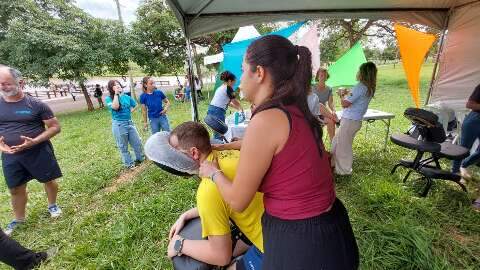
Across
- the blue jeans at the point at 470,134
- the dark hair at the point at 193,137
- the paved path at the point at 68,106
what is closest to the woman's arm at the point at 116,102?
the dark hair at the point at 193,137

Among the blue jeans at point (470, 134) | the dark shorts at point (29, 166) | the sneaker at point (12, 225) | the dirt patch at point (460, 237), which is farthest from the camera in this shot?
the blue jeans at point (470, 134)

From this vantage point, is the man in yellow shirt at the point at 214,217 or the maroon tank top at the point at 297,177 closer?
the maroon tank top at the point at 297,177

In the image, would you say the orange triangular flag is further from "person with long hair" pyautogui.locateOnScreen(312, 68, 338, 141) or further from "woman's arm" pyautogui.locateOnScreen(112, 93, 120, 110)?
"woman's arm" pyautogui.locateOnScreen(112, 93, 120, 110)

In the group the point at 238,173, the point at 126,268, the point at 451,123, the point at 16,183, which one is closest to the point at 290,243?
the point at 238,173

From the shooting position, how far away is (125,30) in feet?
49.8

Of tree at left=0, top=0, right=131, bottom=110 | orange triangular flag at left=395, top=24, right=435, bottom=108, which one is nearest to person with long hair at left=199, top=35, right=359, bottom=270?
orange triangular flag at left=395, top=24, right=435, bottom=108

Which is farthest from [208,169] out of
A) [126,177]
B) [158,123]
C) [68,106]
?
[68,106]

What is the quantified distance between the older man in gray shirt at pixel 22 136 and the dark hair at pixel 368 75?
3.75 metres

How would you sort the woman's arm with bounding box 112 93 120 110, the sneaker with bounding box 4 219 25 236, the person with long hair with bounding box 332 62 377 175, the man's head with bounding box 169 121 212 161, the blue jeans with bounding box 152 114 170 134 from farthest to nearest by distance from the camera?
the blue jeans with bounding box 152 114 170 134 < the woman's arm with bounding box 112 93 120 110 < the person with long hair with bounding box 332 62 377 175 < the sneaker with bounding box 4 219 25 236 < the man's head with bounding box 169 121 212 161

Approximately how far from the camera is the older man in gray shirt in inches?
117

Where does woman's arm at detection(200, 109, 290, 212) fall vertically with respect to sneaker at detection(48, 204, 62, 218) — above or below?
above

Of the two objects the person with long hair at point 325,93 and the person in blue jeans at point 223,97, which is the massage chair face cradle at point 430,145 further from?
the person in blue jeans at point 223,97

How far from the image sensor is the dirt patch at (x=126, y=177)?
14.7 feet

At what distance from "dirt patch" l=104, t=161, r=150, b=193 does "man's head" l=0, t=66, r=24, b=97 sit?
→ 197 cm
